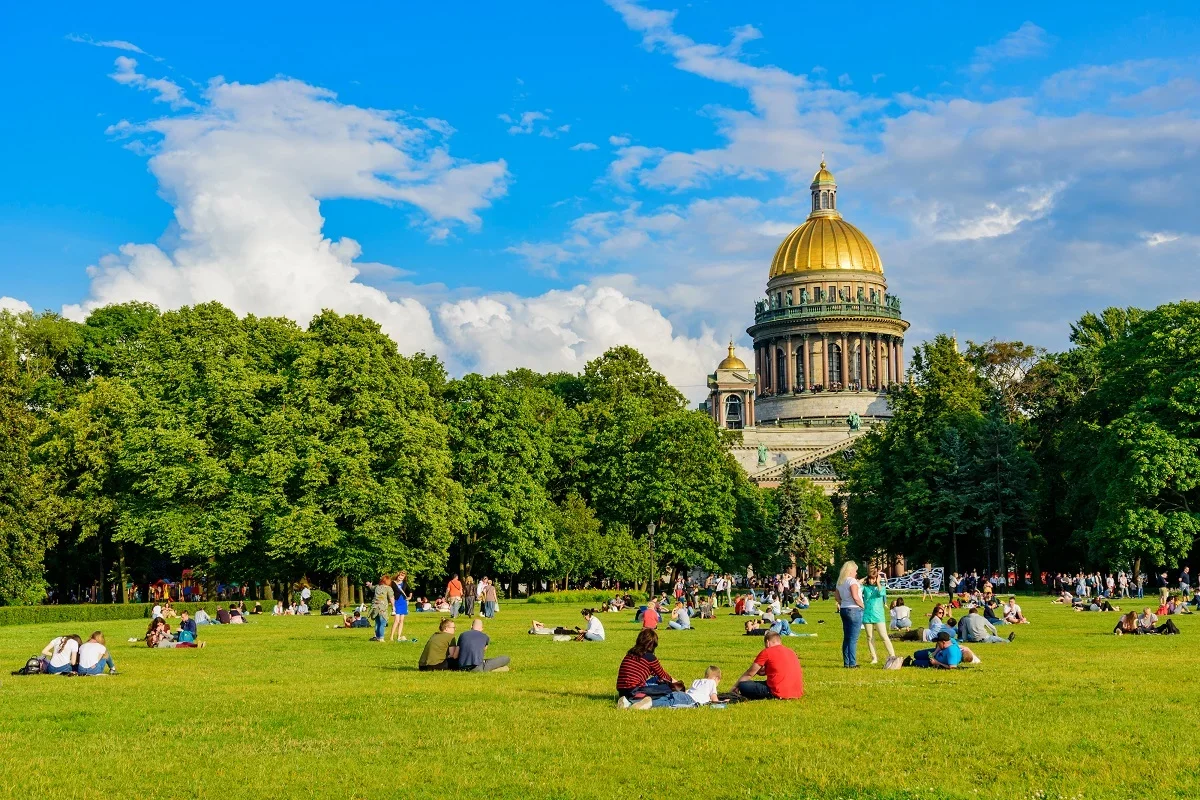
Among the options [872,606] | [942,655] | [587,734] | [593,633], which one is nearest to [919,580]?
[593,633]

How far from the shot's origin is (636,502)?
229ft

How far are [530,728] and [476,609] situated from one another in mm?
26332

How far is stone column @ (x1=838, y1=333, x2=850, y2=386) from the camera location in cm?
15350

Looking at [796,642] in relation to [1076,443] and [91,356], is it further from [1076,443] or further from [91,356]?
[91,356]

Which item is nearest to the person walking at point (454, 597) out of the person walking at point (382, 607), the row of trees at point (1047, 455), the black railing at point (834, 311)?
the person walking at point (382, 607)

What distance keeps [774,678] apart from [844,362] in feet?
455

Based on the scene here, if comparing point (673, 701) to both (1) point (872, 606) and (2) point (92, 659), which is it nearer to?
(1) point (872, 606)

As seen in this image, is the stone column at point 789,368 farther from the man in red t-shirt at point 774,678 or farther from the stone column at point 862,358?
the man in red t-shirt at point 774,678

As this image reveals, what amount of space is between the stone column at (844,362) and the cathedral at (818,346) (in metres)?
0.11

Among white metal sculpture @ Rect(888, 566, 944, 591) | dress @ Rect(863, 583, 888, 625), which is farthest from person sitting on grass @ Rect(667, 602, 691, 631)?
white metal sculpture @ Rect(888, 566, 944, 591)

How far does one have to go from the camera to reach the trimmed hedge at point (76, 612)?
44.6 m

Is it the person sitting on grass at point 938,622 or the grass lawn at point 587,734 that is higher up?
the person sitting on grass at point 938,622

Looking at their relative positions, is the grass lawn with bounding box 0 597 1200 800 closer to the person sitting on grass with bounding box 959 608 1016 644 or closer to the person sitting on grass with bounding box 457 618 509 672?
the person sitting on grass with bounding box 457 618 509 672

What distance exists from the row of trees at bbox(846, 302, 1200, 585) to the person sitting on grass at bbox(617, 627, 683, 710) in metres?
37.9
